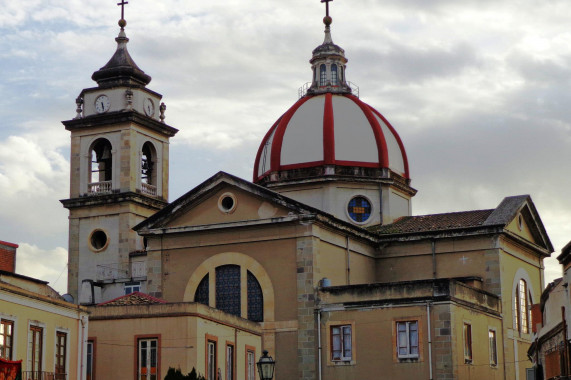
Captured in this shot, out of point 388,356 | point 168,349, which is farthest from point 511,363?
point 168,349

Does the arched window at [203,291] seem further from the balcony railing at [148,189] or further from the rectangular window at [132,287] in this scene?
the balcony railing at [148,189]

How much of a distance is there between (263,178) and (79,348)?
23394 millimetres

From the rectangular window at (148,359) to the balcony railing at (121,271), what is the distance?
17776 mm

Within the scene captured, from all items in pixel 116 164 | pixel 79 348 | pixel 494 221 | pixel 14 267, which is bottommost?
pixel 79 348

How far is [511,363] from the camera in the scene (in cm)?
5441

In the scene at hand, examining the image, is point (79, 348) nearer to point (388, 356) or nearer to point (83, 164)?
point (388, 356)

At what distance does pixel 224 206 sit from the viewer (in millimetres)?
54344

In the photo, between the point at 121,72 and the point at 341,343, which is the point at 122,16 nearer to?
the point at 121,72

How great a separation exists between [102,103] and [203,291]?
14.9 m

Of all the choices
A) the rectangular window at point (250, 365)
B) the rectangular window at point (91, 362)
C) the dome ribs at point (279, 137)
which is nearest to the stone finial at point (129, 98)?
the dome ribs at point (279, 137)

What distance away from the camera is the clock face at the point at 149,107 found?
214 ft

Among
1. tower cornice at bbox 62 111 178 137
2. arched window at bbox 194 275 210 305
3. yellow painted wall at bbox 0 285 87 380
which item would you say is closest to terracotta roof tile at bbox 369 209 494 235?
arched window at bbox 194 275 210 305

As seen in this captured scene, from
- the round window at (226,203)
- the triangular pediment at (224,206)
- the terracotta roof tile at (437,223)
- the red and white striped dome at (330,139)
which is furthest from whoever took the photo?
the red and white striped dome at (330,139)

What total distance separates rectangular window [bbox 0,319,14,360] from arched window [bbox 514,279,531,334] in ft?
88.7
